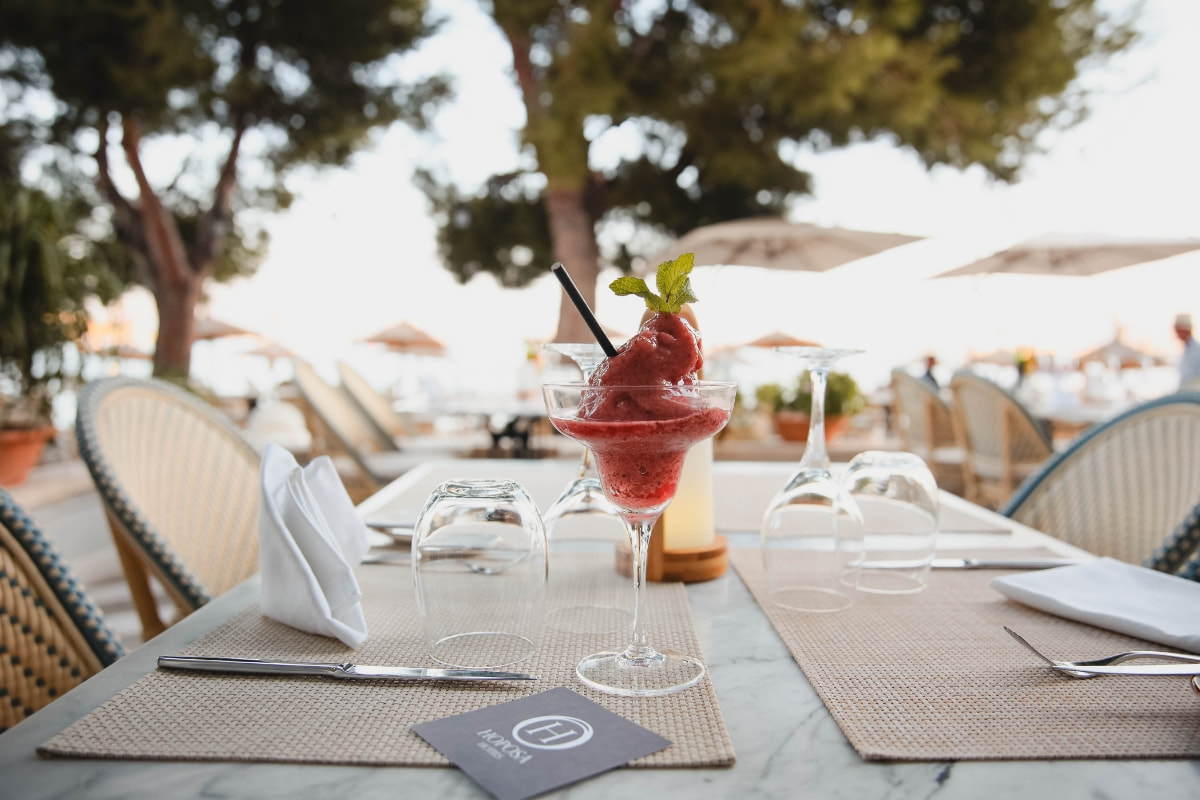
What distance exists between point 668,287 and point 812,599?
1.43 feet

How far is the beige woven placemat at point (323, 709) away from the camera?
534 millimetres

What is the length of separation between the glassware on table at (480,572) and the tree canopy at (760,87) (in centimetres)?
507

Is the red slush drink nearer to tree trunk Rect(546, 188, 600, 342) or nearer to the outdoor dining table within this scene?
the outdoor dining table

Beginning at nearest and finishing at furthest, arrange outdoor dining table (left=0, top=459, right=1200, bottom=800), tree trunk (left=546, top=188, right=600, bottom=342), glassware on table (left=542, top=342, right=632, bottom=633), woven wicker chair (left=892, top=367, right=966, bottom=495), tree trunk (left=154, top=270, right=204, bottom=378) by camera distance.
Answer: outdoor dining table (left=0, top=459, right=1200, bottom=800)
glassware on table (left=542, top=342, right=632, bottom=633)
woven wicker chair (left=892, top=367, right=966, bottom=495)
tree trunk (left=546, top=188, right=600, bottom=342)
tree trunk (left=154, top=270, right=204, bottom=378)

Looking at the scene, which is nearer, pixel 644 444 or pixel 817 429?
pixel 644 444

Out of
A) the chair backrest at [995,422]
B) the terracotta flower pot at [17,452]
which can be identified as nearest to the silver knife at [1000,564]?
the chair backrest at [995,422]

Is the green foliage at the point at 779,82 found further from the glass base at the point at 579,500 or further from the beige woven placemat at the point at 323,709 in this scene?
the beige woven placemat at the point at 323,709

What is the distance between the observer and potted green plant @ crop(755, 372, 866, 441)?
6059mm

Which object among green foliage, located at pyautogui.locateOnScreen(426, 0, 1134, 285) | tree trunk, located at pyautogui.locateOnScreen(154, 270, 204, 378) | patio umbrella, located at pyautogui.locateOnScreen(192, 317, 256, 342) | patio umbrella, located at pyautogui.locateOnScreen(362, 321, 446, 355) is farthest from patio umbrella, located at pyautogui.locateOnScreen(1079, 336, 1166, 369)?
patio umbrella, located at pyautogui.locateOnScreen(192, 317, 256, 342)

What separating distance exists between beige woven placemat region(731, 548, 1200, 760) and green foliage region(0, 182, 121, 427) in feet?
15.1

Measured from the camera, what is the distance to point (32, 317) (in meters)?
4.28

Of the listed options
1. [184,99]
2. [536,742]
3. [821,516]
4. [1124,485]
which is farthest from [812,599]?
[184,99]

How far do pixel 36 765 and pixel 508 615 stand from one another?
39 centimetres

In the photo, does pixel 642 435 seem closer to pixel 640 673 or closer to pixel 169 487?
pixel 640 673
